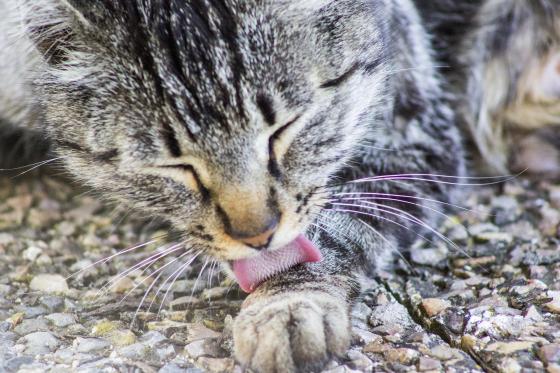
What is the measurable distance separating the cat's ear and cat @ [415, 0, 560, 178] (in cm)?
132

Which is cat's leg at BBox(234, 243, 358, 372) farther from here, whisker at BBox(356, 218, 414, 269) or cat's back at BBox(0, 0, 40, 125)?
cat's back at BBox(0, 0, 40, 125)

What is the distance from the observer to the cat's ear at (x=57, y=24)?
5.43 ft

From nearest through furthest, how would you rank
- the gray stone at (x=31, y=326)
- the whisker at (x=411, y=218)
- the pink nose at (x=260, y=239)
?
the pink nose at (x=260, y=239), the gray stone at (x=31, y=326), the whisker at (x=411, y=218)

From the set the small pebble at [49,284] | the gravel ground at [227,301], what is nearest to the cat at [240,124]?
the gravel ground at [227,301]

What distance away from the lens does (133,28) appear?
63.6 inches

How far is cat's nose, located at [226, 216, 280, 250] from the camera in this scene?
1.62 metres

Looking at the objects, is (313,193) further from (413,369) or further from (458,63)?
(458,63)

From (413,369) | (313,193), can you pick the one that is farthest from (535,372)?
(313,193)

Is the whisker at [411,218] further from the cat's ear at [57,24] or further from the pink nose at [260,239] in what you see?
the cat's ear at [57,24]

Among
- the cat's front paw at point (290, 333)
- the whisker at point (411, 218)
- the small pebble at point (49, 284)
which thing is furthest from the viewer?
the whisker at point (411, 218)

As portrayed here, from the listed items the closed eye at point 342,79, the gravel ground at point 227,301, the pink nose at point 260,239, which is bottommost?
the gravel ground at point 227,301

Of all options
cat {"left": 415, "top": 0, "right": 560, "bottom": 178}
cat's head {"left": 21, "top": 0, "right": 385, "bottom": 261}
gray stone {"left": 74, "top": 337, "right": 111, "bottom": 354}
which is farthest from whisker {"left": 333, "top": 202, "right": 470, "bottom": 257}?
gray stone {"left": 74, "top": 337, "right": 111, "bottom": 354}

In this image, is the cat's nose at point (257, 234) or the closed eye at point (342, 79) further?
the closed eye at point (342, 79)

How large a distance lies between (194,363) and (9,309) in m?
0.60
